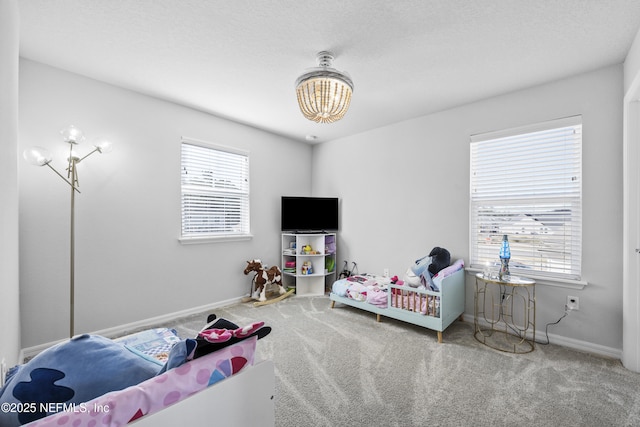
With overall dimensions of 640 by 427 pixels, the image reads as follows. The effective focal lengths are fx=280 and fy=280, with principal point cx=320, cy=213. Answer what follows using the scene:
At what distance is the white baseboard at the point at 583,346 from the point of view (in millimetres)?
2414

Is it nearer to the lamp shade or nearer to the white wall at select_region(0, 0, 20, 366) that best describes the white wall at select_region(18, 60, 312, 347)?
the lamp shade

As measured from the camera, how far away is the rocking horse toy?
3.93 meters

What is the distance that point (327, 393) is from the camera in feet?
6.35

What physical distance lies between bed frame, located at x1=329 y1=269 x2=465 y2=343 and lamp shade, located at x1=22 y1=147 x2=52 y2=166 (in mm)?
3292

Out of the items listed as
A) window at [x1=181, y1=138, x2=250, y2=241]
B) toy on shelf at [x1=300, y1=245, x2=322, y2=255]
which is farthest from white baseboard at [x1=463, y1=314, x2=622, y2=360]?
window at [x1=181, y1=138, x2=250, y2=241]

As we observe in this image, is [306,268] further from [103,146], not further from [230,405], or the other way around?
[230,405]

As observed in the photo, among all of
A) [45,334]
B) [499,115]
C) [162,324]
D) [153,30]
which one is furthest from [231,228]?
[499,115]

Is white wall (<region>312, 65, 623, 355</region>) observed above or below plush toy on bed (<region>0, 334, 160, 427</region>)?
above

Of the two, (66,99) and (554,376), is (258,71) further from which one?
(554,376)

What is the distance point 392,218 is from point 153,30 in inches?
129

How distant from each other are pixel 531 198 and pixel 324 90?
2.38m

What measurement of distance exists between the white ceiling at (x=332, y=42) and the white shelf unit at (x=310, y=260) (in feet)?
7.38

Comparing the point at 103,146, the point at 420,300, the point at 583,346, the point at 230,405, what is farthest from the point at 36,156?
the point at 583,346

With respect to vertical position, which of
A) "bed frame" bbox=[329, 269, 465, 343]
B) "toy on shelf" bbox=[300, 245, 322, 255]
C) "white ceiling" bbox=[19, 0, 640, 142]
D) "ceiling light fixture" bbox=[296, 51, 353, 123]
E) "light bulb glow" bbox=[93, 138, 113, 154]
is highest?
"white ceiling" bbox=[19, 0, 640, 142]
